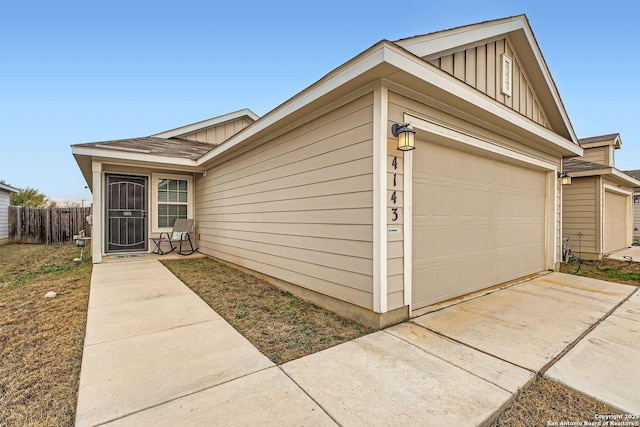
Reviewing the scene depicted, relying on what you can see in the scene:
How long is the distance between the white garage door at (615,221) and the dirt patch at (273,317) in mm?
9975

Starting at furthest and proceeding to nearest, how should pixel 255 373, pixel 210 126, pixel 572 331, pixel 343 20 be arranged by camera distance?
pixel 210 126 → pixel 343 20 → pixel 572 331 → pixel 255 373

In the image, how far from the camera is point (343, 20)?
314 inches

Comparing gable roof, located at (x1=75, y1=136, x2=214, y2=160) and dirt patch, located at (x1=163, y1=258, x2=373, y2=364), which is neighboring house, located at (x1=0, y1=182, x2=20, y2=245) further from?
dirt patch, located at (x1=163, y1=258, x2=373, y2=364)

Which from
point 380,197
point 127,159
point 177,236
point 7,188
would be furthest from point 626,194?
point 7,188

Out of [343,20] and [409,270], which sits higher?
[343,20]

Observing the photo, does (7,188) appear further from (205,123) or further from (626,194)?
(626,194)

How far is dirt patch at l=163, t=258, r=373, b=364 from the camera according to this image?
8.18 ft

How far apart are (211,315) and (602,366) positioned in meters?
3.49

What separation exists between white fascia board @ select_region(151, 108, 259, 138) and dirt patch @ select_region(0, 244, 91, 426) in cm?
587

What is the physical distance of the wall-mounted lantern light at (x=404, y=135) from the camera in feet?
9.17

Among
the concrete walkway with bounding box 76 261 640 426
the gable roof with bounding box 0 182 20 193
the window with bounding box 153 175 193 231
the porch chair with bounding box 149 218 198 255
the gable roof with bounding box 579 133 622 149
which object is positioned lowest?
the concrete walkway with bounding box 76 261 640 426

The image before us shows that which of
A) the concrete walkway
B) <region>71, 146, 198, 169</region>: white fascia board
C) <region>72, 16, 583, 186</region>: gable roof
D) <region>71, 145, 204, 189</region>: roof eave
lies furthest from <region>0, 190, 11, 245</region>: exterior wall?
the concrete walkway

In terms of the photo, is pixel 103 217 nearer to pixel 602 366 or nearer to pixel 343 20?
pixel 343 20

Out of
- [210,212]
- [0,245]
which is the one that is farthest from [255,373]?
[0,245]
